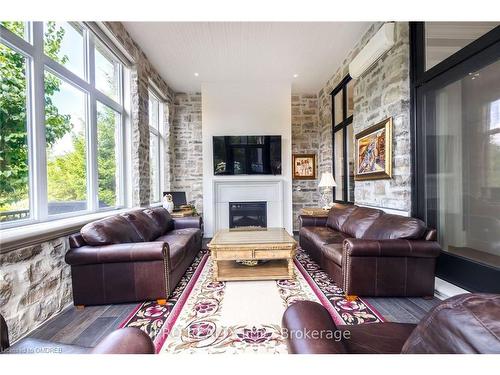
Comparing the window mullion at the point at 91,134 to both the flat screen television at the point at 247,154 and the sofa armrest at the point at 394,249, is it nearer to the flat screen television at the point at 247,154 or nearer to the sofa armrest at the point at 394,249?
the flat screen television at the point at 247,154

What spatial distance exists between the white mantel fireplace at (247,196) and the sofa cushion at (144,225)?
6.41 ft

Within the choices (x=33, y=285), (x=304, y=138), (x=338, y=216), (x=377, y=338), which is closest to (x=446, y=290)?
(x=338, y=216)

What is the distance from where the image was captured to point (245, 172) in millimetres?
5102

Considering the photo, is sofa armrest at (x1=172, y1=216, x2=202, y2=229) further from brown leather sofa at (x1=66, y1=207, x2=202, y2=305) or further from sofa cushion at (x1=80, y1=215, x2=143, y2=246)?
brown leather sofa at (x1=66, y1=207, x2=202, y2=305)

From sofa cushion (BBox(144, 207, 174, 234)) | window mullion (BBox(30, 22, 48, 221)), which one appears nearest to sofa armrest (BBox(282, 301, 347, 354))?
window mullion (BBox(30, 22, 48, 221))

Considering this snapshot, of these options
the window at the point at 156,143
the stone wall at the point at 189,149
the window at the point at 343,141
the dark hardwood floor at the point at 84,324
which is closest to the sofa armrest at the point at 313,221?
the window at the point at 343,141

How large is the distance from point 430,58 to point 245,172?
11.5 ft

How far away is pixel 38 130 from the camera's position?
2.14 meters

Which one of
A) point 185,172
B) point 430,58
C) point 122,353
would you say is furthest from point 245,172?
point 122,353

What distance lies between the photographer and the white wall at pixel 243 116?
5.12m

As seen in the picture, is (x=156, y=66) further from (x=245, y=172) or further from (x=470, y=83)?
(x=470, y=83)

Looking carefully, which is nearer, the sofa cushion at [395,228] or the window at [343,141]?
the sofa cushion at [395,228]

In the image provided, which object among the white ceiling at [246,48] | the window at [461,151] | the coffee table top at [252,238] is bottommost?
the coffee table top at [252,238]

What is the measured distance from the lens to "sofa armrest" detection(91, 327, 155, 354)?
0.79 metres
